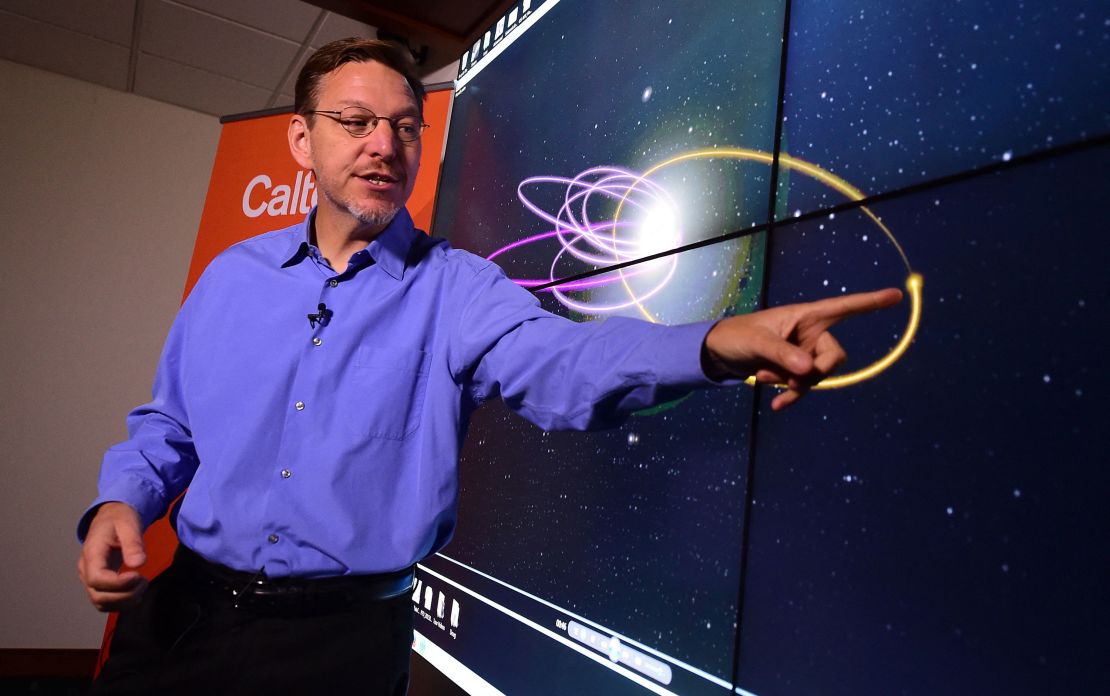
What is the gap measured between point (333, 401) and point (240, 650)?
1.37 feet

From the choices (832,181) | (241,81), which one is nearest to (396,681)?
(832,181)

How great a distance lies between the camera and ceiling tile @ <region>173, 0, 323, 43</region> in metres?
3.45

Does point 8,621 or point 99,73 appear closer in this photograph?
point 8,621

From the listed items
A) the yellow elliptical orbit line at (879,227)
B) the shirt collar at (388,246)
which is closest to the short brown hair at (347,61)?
the shirt collar at (388,246)

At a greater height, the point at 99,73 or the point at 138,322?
the point at 99,73

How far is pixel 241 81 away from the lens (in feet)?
14.1

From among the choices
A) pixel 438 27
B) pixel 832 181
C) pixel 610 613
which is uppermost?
pixel 438 27

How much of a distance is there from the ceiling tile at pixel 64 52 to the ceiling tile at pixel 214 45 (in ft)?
1.04

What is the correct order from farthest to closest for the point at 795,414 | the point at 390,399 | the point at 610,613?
1. the point at 610,613
2. the point at 390,399
3. the point at 795,414

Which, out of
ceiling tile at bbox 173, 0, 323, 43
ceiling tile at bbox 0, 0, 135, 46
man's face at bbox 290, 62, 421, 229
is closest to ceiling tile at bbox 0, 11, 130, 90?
ceiling tile at bbox 0, 0, 135, 46

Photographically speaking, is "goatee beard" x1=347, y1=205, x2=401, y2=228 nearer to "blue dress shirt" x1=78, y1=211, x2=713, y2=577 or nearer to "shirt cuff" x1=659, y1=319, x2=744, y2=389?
"blue dress shirt" x1=78, y1=211, x2=713, y2=577

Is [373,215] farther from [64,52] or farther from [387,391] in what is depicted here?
[64,52]

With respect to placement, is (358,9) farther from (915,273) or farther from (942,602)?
(942,602)

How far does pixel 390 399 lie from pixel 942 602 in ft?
2.90
